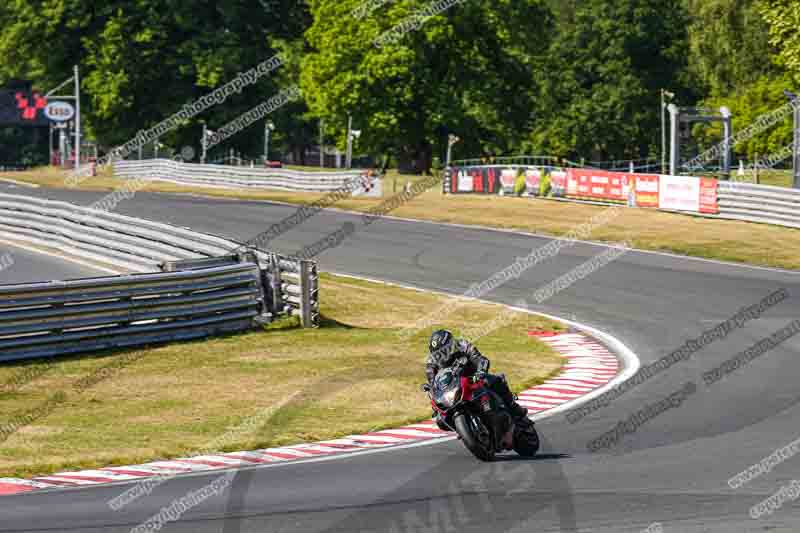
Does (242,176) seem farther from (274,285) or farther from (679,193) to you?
(274,285)

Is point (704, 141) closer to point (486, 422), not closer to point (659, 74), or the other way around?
point (659, 74)

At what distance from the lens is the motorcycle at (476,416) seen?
38.0 feet

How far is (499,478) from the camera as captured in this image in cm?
1082

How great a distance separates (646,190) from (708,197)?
3.28 metres

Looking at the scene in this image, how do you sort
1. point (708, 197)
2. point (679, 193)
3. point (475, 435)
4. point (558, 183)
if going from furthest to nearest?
point (558, 183) < point (679, 193) < point (708, 197) < point (475, 435)

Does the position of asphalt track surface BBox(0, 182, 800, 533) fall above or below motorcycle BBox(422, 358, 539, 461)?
below

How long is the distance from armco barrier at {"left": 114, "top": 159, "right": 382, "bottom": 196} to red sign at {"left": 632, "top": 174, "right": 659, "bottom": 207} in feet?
33.7

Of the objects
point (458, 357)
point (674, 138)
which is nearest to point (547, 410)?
point (458, 357)

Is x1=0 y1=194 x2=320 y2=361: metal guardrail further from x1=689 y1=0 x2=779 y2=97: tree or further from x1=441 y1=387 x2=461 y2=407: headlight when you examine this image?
x1=689 y1=0 x2=779 y2=97: tree

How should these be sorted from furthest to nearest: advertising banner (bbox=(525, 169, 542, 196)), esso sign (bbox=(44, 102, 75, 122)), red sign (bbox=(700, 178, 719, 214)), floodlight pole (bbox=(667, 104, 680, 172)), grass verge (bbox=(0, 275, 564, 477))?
esso sign (bbox=(44, 102, 75, 122)), advertising banner (bbox=(525, 169, 542, 196)), floodlight pole (bbox=(667, 104, 680, 172)), red sign (bbox=(700, 178, 719, 214)), grass verge (bbox=(0, 275, 564, 477))

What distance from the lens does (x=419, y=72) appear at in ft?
218

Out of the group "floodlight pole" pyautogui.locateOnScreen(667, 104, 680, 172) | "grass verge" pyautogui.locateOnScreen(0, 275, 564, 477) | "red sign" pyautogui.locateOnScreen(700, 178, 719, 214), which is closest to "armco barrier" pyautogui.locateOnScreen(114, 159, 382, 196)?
"floodlight pole" pyautogui.locateOnScreen(667, 104, 680, 172)

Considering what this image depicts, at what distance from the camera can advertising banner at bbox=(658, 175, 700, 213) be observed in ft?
131

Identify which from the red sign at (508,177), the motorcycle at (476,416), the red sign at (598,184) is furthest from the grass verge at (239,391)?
the red sign at (508,177)
